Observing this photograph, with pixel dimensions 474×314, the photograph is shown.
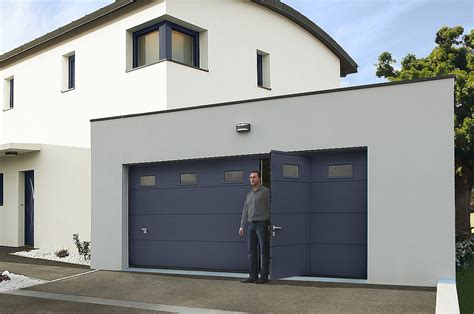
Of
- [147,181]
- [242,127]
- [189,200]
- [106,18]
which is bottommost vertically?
[189,200]

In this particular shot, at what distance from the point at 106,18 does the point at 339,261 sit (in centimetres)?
920

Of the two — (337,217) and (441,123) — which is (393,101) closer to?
(441,123)

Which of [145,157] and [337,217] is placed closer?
[337,217]

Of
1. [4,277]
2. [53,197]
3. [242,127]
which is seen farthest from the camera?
[53,197]

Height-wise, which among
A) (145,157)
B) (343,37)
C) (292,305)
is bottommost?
(292,305)

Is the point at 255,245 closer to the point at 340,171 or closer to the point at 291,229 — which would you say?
the point at 291,229

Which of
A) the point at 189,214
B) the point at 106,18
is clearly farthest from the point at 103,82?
the point at 189,214

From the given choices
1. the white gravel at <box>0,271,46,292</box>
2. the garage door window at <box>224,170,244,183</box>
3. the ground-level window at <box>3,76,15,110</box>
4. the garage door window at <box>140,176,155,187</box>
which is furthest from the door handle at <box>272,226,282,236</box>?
the ground-level window at <box>3,76,15,110</box>

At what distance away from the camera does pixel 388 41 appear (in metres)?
17.8

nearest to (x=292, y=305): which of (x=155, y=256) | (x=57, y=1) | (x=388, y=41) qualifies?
(x=155, y=256)

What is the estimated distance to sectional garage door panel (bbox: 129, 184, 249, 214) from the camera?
10.4 m

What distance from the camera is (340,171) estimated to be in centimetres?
952

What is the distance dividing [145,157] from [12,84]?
9960 mm

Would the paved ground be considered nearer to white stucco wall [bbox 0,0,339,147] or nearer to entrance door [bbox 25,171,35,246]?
white stucco wall [bbox 0,0,339,147]
